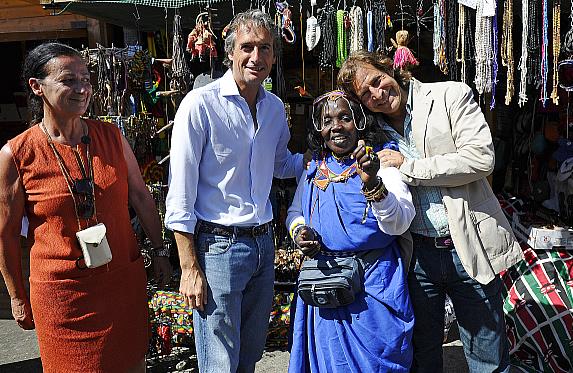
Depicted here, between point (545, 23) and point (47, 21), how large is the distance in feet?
14.6

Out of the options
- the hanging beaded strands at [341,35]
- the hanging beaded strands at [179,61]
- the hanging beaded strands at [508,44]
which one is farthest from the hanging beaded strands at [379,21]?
the hanging beaded strands at [179,61]

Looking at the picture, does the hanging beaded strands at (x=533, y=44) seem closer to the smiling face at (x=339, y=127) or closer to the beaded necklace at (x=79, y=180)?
the smiling face at (x=339, y=127)

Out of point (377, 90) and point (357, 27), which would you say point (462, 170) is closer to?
point (377, 90)

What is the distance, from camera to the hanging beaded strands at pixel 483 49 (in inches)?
127

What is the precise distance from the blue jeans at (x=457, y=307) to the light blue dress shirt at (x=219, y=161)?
712mm

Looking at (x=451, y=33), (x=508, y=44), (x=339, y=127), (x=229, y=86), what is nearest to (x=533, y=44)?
(x=508, y=44)

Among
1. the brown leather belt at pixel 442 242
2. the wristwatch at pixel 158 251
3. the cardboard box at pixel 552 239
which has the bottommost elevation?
the cardboard box at pixel 552 239

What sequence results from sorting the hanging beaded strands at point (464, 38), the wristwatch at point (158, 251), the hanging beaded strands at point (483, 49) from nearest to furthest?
1. the wristwatch at point (158, 251)
2. the hanging beaded strands at point (483, 49)
3. the hanging beaded strands at point (464, 38)

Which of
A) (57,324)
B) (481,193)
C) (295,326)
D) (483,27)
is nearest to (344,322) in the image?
(295,326)

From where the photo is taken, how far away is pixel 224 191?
2301mm

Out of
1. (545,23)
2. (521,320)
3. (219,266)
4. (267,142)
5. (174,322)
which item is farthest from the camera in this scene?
(174,322)

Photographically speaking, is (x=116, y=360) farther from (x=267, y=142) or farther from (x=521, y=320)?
(x=521, y=320)

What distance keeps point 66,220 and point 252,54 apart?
101 cm

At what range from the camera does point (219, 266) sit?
7.50ft
